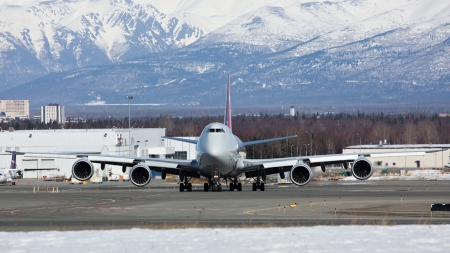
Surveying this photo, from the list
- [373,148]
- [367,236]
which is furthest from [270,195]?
[373,148]

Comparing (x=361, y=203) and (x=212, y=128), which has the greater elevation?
(x=212, y=128)

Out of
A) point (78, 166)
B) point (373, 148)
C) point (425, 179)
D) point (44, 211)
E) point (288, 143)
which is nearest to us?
point (44, 211)

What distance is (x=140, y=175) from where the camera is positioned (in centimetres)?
6375

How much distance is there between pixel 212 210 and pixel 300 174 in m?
18.1

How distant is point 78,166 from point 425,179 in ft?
138

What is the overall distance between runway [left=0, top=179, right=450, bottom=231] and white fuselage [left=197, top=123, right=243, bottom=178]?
1996mm

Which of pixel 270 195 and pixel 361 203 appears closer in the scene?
pixel 361 203

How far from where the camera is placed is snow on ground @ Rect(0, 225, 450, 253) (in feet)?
87.6

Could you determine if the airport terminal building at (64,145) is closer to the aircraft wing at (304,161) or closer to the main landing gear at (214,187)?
the main landing gear at (214,187)

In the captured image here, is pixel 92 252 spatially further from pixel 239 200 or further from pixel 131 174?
pixel 131 174

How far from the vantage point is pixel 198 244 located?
27.7 metres

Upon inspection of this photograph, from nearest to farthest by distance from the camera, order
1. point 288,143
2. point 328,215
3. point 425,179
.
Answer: point 328,215
point 425,179
point 288,143

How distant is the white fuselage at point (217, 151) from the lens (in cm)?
6016

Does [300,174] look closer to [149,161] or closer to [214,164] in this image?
[214,164]
